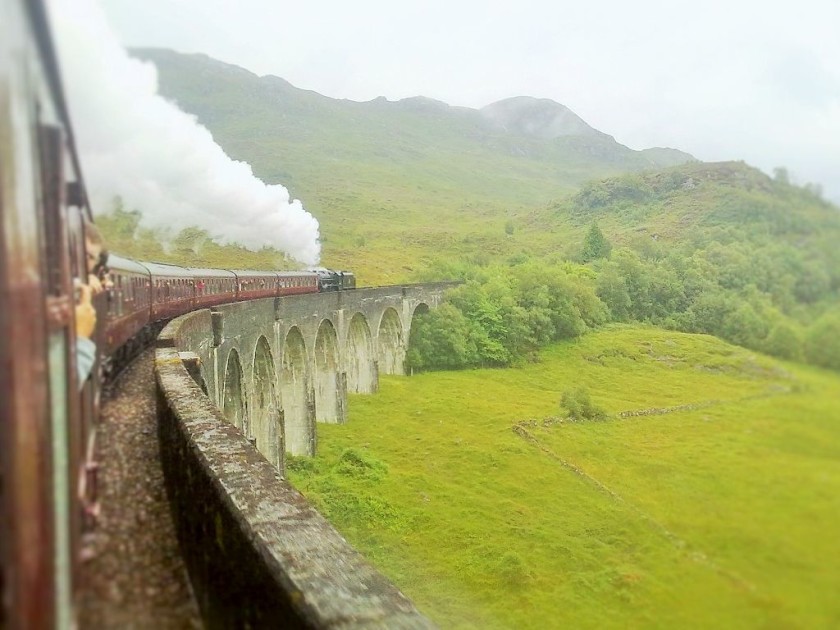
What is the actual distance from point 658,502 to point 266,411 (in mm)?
14372

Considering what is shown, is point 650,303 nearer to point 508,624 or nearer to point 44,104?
point 44,104

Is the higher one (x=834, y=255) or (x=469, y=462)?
(x=834, y=255)

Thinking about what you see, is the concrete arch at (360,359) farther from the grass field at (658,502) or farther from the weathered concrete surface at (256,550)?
the weathered concrete surface at (256,550)

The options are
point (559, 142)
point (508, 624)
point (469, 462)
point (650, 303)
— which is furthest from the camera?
point (559, 142)

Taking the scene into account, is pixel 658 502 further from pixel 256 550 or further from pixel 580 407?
pixel 580 407

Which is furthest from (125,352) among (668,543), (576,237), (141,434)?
(576,237)

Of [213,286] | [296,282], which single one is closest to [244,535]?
[213,286]

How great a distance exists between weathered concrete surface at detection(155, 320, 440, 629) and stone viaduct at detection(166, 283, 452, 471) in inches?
114

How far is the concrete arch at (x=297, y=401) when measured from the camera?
17828 mm

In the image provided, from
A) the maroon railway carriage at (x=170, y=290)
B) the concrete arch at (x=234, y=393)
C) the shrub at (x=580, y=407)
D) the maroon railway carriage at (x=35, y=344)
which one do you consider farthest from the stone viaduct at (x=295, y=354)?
the maroon railway carriage at (x=35, y=344)

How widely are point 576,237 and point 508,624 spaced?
688 cm

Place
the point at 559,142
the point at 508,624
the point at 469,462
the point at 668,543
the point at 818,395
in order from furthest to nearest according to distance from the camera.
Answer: the point at 559,142
the point at 469,462
the point at 508,624
the point at 668,543
the point at 818,395

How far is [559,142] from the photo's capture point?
2048 cm

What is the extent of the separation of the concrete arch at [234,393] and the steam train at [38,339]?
995cm
